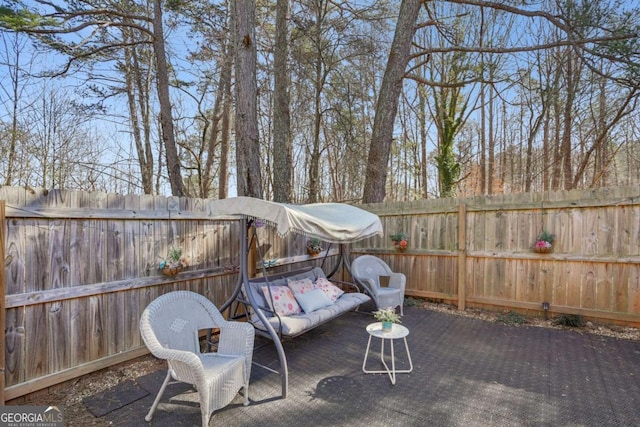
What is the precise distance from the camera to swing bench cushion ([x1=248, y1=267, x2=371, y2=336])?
3348mm

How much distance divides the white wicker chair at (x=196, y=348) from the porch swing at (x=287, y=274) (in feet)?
1.00

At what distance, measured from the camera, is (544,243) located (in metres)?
4.50

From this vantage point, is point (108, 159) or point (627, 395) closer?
point (627, 395)

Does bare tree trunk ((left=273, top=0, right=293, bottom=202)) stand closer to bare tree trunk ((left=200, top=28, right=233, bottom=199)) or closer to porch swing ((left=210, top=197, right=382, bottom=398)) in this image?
bare tree trunk ((left=200, top=28, right=233, bottom=199))

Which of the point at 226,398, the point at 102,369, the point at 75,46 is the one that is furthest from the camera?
the point at 75,46

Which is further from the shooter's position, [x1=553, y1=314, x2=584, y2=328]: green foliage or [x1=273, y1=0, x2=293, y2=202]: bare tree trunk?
[x1=273, y1=0, x2=293, y2=202]: bare tree trunk

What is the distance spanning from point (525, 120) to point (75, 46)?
1201cm

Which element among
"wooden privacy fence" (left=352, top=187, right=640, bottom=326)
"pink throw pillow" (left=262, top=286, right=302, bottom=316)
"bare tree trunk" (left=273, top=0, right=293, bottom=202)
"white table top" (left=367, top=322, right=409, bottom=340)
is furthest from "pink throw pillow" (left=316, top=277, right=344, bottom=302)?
"bare tree trunk" (left=273, top=0, right=293, bottom=202)

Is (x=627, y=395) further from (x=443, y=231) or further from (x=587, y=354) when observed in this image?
(x=443, y=231)

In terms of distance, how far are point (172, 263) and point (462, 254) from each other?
14.4 ft

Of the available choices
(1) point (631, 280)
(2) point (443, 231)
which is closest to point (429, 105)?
(2) point (443, 231)

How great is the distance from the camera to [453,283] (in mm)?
5465

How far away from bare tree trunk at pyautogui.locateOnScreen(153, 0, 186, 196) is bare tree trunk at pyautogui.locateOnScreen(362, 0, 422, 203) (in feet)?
14.1

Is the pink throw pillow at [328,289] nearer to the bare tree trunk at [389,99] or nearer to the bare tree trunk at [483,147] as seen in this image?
the bare tree trunk at [389,99]
